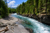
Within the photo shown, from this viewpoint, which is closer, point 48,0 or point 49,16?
point 49,16

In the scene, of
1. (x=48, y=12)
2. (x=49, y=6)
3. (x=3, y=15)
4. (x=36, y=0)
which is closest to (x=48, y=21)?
(x=48, y=12)

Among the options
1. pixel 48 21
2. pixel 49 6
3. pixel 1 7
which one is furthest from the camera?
pixel 1 7

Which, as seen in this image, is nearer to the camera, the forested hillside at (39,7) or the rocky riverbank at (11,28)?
the rocky riverbank at (11,28)

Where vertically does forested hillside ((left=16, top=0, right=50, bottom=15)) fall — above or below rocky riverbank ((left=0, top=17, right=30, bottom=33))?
above

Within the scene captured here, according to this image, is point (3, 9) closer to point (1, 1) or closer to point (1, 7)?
point (1, 7)

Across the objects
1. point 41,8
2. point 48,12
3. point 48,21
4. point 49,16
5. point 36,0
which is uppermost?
point 36,0

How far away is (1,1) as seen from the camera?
40281mm

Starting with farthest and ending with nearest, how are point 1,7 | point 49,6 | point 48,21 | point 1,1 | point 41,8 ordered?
point 1,1 < point 1,7 < point 41,8 < point 49,6 < point 48,21

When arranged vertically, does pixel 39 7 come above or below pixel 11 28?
above

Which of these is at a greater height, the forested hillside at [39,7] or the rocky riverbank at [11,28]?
the forested hillside at [39,7]

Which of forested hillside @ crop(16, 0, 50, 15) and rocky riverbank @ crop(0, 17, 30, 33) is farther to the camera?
forested hillside @ crop(16, 0, 50, 15)

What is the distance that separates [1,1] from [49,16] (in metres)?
34.9

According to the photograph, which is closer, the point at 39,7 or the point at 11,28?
the point at 11,28

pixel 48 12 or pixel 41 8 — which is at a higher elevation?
pixel 41 8
